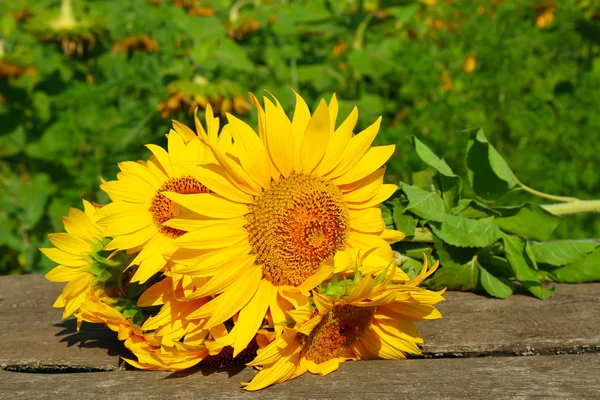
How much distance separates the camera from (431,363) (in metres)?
1.60

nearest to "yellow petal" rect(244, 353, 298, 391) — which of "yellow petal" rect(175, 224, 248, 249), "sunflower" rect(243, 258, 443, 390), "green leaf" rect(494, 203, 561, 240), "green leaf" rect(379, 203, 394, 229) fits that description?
"sunflower" rect(243, 258, 443, 390)

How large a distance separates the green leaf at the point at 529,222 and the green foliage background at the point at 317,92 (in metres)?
1.74

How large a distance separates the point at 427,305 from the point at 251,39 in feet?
11.6

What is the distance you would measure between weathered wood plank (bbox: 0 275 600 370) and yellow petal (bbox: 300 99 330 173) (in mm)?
550

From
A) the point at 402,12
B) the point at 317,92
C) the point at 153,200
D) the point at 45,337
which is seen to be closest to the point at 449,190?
the point at 153,200

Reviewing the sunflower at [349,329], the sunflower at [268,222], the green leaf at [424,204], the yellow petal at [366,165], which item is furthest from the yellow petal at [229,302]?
the green leaf at [424,204]

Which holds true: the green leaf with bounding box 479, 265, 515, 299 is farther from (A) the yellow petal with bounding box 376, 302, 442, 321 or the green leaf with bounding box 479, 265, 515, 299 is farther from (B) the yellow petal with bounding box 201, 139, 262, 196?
(B) the yellow petal with bounding box 201, 139, 262, 196

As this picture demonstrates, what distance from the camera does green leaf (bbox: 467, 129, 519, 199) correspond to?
2100 millimetres

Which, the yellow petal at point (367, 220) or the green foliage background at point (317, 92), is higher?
the green foliage background at point (317, 92)

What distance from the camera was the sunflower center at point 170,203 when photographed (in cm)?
159

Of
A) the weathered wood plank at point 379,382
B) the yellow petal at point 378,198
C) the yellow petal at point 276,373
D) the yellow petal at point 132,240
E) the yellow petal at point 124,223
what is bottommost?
the weathered wood plank at point 379,382

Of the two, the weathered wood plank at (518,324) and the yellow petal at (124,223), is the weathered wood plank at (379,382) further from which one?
the yellow petal at (124,223)

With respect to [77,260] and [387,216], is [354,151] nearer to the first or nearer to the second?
[387,216]

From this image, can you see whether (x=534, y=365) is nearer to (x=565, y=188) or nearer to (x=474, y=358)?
(x=474, y=358)
